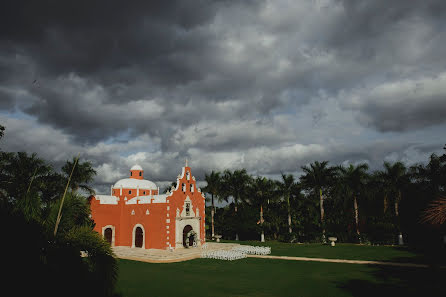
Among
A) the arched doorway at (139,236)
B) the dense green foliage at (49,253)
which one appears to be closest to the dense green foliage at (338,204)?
the arched doorway at (139,236)

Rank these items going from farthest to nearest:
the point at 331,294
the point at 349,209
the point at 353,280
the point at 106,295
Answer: the point at 349,209, the point at 353,280, the point at 331,294, the point at 106,295

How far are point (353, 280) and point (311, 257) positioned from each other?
29.5ft

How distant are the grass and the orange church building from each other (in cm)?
806

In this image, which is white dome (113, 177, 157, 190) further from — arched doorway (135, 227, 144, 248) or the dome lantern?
arched doorway (135, 227, 144, 248)

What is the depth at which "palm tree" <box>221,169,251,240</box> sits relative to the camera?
155 ft

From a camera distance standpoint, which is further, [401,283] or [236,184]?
[236,184]

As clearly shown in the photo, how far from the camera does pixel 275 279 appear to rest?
64.3 ft

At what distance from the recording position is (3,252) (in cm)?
729

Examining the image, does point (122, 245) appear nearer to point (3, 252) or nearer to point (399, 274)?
point (399, 274)

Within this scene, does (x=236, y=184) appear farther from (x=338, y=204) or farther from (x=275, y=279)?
(x=275, y=279)

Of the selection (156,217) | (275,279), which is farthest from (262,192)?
(275,279)

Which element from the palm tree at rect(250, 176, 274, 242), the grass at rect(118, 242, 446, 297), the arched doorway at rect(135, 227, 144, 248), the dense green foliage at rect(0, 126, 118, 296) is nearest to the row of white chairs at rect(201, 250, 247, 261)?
the grass at rect(118, 242, 446, 297)

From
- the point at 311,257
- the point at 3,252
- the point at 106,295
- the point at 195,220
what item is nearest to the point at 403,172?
the point at 311,257

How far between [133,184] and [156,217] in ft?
30.4
